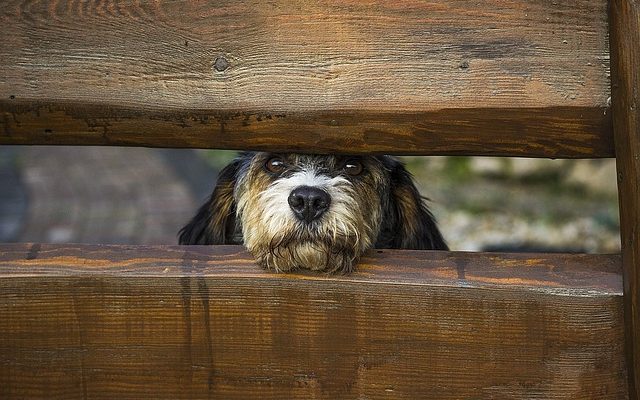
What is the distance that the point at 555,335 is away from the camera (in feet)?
9.43

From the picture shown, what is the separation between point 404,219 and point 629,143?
163 centimetres

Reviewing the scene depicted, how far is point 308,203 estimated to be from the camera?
11.0 ft

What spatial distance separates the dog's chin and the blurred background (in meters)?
4.60

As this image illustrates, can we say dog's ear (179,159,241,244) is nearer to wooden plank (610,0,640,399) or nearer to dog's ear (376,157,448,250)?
dog's ear (376,157,448,250)

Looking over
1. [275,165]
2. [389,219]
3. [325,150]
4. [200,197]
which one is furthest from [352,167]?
[200,197]

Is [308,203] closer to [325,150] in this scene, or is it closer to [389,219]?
[325,150]

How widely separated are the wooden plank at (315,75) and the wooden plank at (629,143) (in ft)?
0.23

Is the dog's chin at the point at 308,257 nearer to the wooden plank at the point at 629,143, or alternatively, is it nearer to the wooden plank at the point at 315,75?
the wooden plank at the point at 315,75

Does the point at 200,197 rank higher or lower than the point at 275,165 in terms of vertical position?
lower

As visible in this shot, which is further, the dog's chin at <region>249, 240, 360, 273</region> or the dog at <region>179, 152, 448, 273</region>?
the dog at <region>179, 152, 448, 273</region>

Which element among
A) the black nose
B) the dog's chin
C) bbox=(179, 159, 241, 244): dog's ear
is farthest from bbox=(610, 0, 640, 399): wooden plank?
bbox=(179, 159, 241, 244): dog's ear

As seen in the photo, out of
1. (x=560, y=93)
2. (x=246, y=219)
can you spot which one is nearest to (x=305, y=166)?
(x=246, y=219)

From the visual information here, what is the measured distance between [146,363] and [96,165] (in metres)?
7.73

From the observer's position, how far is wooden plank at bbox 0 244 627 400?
2885 millimetres
